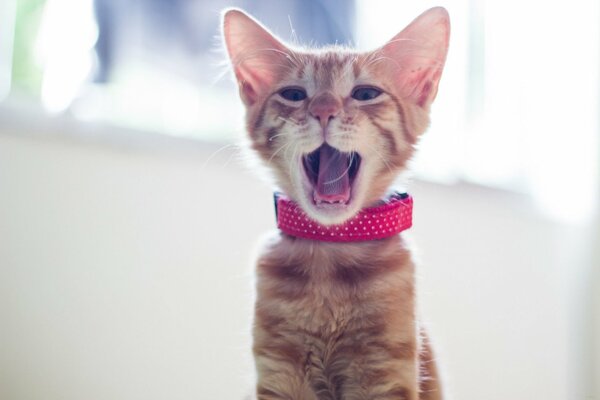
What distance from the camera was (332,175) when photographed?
27.1 inches

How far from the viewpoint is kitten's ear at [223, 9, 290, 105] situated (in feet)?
2.46

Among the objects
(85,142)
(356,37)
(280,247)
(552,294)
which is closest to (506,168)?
(552,294)

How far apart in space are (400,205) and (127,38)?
65 centimetres

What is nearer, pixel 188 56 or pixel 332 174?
pixel 332 174

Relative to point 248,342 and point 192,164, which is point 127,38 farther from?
point 248,342

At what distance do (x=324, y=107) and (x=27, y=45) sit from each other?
26.1 inches

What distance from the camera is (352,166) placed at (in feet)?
2.26

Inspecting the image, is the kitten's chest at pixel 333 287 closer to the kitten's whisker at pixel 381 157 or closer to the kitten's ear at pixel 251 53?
the kitten's whisker at pixel 381 157

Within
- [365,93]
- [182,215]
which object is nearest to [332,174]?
[365,93]

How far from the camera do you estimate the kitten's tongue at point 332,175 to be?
2.21 ft

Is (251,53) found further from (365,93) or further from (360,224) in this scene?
(360,224)

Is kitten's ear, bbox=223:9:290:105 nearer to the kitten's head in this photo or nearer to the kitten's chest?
the kitten's head

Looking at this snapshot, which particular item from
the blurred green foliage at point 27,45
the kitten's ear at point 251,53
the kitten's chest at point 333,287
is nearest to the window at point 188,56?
the blurred green foliage at point 27,45

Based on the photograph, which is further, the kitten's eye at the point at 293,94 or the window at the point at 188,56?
the window at the point at 188,56
